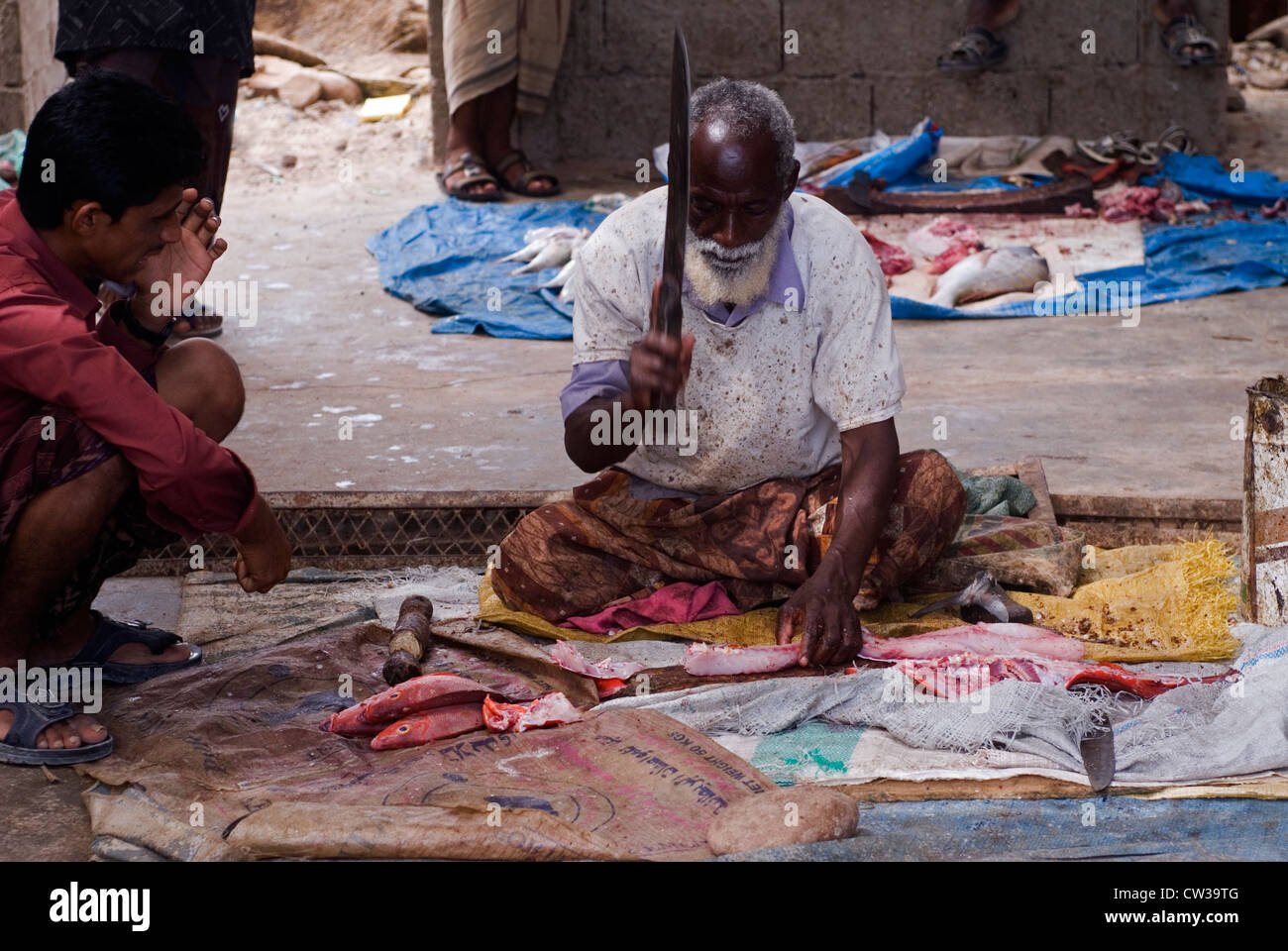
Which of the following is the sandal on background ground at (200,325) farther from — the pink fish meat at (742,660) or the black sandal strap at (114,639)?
the pink fish meat at (742,660)

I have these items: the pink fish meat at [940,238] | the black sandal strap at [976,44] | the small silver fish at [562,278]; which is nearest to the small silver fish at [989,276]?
the pink fish meat at [940,238]

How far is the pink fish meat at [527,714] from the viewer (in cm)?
285

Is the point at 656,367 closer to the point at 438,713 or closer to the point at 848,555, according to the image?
the point at 848,555

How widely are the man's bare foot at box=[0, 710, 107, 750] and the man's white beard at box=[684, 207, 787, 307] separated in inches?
57.7

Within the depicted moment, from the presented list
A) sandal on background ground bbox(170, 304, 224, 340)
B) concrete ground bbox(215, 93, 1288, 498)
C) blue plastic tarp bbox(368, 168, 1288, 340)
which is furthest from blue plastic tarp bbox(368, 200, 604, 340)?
sandal on background ground bbox(170, 304, 224, 340)

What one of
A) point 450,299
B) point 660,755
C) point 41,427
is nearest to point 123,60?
point 450,299

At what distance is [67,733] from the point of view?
2758mm

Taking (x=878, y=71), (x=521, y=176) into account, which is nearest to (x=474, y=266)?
(x=521, y=176)

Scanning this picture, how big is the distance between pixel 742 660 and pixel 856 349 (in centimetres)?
72

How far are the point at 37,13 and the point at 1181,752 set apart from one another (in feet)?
24.1

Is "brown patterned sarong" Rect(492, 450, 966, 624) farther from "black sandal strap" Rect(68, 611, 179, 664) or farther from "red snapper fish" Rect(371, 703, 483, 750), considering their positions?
"black sandal strap" Rect(68, 611, 179, 664)

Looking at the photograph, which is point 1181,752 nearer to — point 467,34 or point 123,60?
point 123,60

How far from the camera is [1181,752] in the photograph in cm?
260

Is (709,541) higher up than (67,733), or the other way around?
(709,541)
